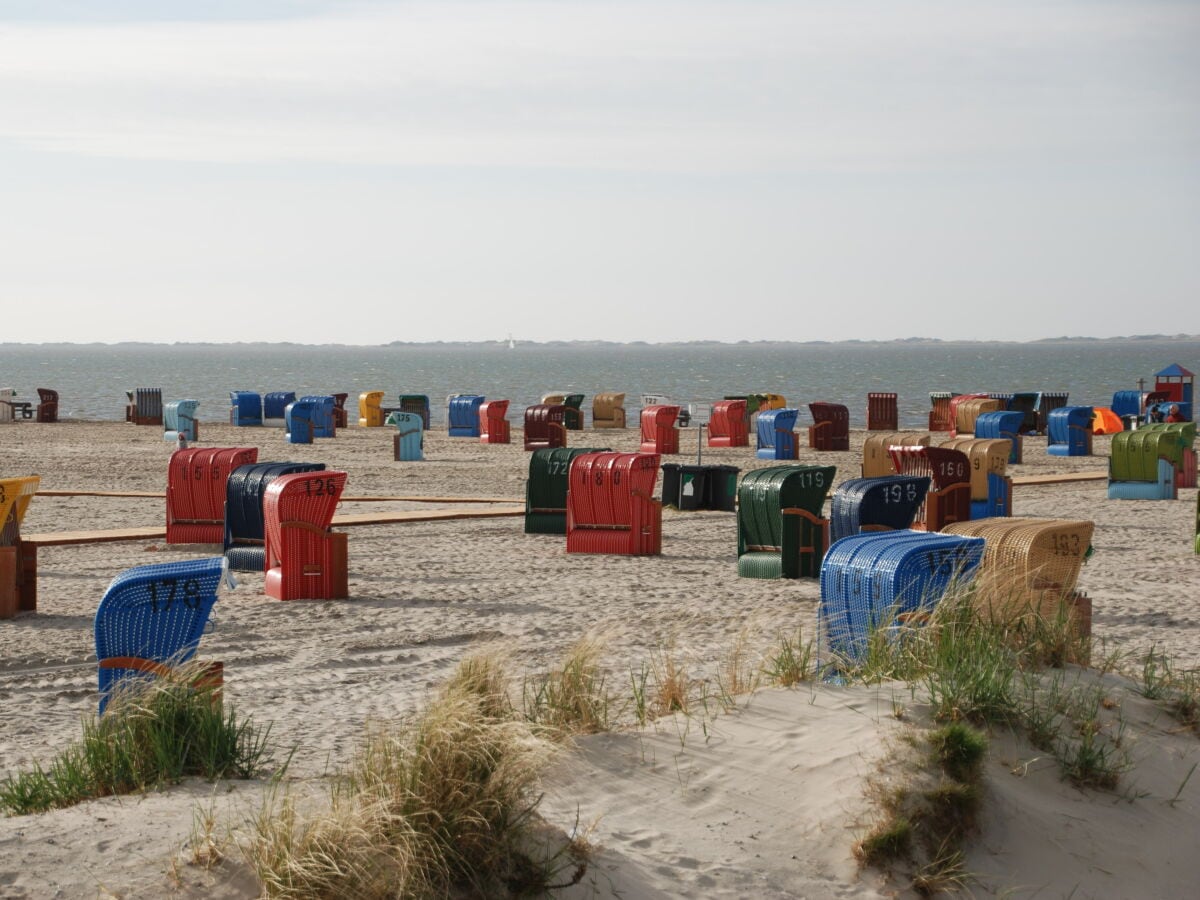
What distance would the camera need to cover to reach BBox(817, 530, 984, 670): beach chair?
8.48 meters

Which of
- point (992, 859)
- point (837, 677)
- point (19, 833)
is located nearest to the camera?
point (19, 833)

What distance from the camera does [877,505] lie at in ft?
47.6

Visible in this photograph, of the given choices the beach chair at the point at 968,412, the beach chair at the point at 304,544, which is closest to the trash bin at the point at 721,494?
the beach chair at the point at 304,544

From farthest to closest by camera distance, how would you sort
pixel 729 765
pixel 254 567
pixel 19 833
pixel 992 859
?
1. pixel 254 567
2. pixel 729 765
3. pixel 992 859
4. pixel 19 833

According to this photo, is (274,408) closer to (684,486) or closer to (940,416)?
(940,416)

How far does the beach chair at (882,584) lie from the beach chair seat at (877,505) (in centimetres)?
514

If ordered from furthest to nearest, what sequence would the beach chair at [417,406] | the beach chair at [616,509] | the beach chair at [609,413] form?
1. the beach chair at [417,406]
2. the beach chair at [609,413]
3. the beach chair at [616,509]

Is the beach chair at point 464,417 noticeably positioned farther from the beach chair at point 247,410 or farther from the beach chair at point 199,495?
the beach chair at point 199,495

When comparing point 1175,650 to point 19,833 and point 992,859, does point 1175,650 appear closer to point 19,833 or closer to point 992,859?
point 992,859

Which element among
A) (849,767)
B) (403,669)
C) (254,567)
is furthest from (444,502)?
(849,767)

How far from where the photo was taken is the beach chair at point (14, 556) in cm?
1253

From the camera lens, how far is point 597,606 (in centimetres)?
1327

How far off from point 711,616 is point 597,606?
1.11 metres

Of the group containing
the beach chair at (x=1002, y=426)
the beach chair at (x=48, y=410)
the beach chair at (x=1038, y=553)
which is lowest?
the beach chair at (x=48, y=410)
